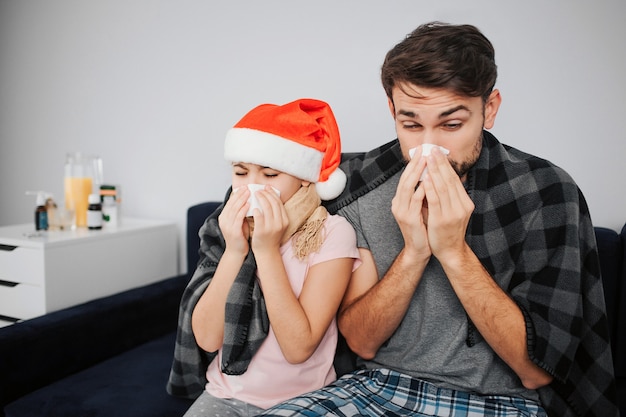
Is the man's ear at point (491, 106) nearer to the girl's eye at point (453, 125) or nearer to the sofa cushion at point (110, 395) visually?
the girl's eye at point (453, 125)

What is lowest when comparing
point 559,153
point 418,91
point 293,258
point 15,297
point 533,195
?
point 15,297

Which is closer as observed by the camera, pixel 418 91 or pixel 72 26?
pixel 418 91

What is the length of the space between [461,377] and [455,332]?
0.32 ft

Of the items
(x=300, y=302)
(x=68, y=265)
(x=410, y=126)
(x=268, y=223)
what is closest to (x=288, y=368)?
(x=300, y=302)

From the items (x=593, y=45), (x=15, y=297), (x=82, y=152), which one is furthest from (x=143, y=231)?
(x=593, y=45)

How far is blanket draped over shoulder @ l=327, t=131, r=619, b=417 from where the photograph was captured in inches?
39.6

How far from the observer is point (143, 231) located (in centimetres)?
200

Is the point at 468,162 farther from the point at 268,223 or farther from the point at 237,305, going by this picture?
the point at 237,305

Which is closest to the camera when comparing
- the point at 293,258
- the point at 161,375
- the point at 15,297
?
the point at 293,258

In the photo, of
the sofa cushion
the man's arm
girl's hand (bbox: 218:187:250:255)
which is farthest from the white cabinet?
the man's arm

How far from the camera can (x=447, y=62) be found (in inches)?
39.5

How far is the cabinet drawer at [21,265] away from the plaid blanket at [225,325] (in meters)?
0.71

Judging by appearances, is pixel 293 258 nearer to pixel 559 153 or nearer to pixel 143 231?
pixel 559 153

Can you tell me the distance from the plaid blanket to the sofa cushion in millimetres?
61
